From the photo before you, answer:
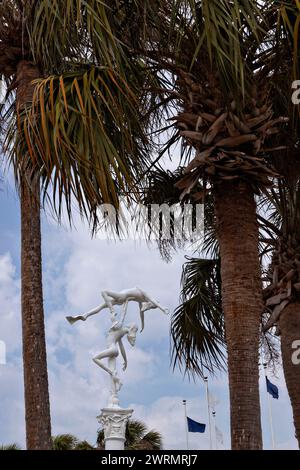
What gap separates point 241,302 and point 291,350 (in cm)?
317

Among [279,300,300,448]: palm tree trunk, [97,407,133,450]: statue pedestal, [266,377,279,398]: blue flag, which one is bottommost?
[97,407,133,450]: statue pedestal

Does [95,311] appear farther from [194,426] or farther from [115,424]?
[194,426]

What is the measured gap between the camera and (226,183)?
8094mm

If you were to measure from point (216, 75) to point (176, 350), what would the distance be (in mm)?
6440

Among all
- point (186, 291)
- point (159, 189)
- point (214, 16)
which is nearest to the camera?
point (214, 16)


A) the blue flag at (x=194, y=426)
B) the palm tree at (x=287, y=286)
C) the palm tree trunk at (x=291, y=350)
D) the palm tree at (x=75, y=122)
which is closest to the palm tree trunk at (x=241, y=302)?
the palm tree at (x=75, y=122)

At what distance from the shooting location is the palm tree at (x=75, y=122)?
23.3 feet

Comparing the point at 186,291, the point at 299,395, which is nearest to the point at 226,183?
the point at 299,395

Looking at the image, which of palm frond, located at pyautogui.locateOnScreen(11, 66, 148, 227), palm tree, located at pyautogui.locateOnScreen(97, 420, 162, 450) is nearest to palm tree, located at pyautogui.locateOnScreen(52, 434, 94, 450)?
palm tree, located at pyautogui.locateOnScreen(97, 420, 162, 450)

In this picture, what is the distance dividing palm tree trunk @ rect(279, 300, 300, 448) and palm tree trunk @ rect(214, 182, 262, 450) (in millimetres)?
2886

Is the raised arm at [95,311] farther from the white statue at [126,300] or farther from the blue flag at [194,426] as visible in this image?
the blue flag at [194,426]

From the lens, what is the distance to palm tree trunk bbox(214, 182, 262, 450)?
7330 millimetres

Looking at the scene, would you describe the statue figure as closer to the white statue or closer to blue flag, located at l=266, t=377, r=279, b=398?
the white statue

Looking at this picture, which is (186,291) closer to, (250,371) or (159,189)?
(159,189)
